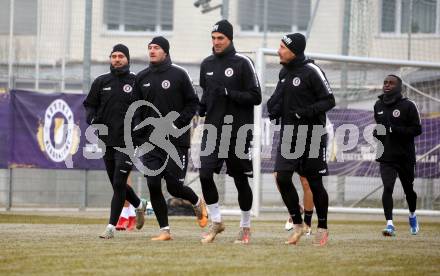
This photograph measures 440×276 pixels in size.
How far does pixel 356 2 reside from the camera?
24531 mm

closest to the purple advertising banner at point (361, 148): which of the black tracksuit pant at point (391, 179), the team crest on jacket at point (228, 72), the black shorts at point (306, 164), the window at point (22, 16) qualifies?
the black tracksuit pant at point (391, 179)

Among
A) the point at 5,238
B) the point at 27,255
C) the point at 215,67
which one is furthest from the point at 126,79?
the point at 27,255

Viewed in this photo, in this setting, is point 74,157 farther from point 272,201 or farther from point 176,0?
point 176,0

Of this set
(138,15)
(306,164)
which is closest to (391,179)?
(306,164)

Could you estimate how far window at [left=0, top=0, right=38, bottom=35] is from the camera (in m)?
22.7

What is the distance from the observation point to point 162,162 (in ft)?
40.1

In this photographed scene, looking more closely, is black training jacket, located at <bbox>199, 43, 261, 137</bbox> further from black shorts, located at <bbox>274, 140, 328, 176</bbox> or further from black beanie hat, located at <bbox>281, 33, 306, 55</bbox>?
black shorts, located at <bbox>274, 140, 328, 176</bbox>

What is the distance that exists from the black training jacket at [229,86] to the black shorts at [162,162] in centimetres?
61

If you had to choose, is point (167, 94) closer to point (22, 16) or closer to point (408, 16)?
point (22, 16)

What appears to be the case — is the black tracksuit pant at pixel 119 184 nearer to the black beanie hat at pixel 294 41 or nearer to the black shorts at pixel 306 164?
the black shorts at pixel 306 164

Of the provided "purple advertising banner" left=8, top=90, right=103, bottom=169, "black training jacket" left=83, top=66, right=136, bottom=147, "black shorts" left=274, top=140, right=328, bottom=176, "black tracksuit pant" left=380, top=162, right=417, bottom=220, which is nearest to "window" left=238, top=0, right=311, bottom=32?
"purple advertising banner" left=8, top=90, right=103, bottom=169

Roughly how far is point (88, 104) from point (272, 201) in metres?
9.15

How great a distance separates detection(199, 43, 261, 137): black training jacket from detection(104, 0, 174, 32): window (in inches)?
503

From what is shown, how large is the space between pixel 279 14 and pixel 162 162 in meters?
14.7
